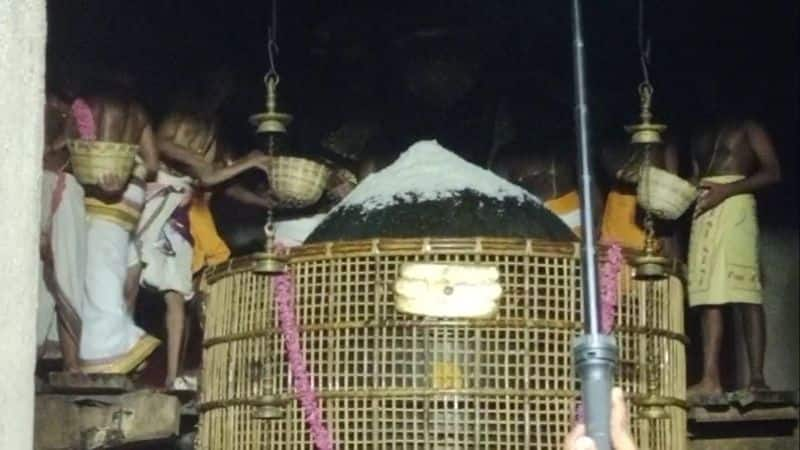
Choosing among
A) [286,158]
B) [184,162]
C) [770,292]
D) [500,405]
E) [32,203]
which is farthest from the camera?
[770,292]

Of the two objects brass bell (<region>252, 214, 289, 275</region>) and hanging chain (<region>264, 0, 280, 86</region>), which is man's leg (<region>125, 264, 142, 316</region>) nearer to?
hanging chain (<region>264, 0, 280, 86</region>)

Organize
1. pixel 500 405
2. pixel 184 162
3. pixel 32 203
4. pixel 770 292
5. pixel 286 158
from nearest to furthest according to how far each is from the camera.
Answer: pixel 32 203 → pixel 500 405 → pixel 286 158 → pixel 184 162 → pixel 770 292

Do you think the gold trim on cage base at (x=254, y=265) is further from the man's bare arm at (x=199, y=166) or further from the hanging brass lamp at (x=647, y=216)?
the man's bare arm at (x=199, y=166)

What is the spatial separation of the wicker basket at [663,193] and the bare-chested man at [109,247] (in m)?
2.05

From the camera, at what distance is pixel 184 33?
35.4ft

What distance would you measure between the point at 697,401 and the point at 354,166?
172 centimetres

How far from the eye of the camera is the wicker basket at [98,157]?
9.57 meters

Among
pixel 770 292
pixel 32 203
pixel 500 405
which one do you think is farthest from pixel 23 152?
pixel 770 292

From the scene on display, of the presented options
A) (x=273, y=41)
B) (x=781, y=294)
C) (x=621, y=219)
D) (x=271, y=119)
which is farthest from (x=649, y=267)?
(x=781, y=294)

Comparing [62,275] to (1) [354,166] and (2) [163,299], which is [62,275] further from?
(1) [354,166]

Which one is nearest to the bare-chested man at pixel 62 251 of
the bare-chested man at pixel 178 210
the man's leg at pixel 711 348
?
the bare-chested man at pixel 178 210

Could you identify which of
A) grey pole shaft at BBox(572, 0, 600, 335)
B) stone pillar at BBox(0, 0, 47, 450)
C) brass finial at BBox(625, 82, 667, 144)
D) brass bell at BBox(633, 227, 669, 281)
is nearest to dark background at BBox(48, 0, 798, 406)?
brass finial at BBox(625, 82, 667, 144)

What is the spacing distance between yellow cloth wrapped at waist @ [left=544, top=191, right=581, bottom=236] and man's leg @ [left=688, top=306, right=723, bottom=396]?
2.36 feet

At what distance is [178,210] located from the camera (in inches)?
403
